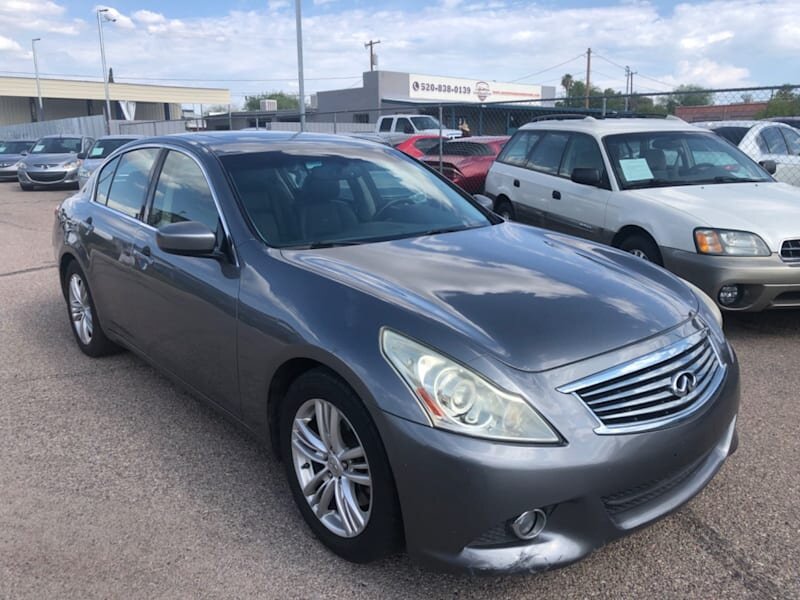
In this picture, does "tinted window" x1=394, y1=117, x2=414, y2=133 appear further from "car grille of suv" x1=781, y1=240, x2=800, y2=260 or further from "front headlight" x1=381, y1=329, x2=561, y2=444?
"front headlight" x1=381, y1=329, x2=561, y2=444

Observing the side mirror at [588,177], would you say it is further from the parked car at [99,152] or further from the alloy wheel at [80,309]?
the parked car at [99,152]

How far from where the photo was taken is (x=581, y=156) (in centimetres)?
698

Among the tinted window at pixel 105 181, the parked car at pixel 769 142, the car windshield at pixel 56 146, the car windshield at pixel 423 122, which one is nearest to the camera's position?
the tinted window at pixel 105 181

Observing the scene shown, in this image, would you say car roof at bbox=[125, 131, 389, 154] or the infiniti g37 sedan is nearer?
the infiniti g37 sedan

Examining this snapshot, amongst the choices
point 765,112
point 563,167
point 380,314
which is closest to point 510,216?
point 563,167

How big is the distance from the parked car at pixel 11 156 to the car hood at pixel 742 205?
23540 mm

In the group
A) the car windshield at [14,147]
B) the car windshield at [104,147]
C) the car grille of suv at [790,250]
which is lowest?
the car grille of suv at [790,250]

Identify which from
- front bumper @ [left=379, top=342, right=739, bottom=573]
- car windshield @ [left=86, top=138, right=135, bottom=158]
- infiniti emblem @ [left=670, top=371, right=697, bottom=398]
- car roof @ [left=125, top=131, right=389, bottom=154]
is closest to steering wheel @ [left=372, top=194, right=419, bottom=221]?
car roof @ [left=125, top=131, right=389, bottom=154]

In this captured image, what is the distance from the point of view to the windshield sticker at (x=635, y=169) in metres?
6.39

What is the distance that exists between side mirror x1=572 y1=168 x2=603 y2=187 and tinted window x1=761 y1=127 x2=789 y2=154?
5.94 meters

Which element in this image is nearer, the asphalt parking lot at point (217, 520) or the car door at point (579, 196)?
the asphalt parking lot at point (217, 520)

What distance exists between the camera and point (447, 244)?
11.3ft

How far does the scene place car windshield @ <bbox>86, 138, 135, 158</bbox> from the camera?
16547 mm

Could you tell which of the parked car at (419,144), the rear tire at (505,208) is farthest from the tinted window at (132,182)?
the parked car at (419,144)
